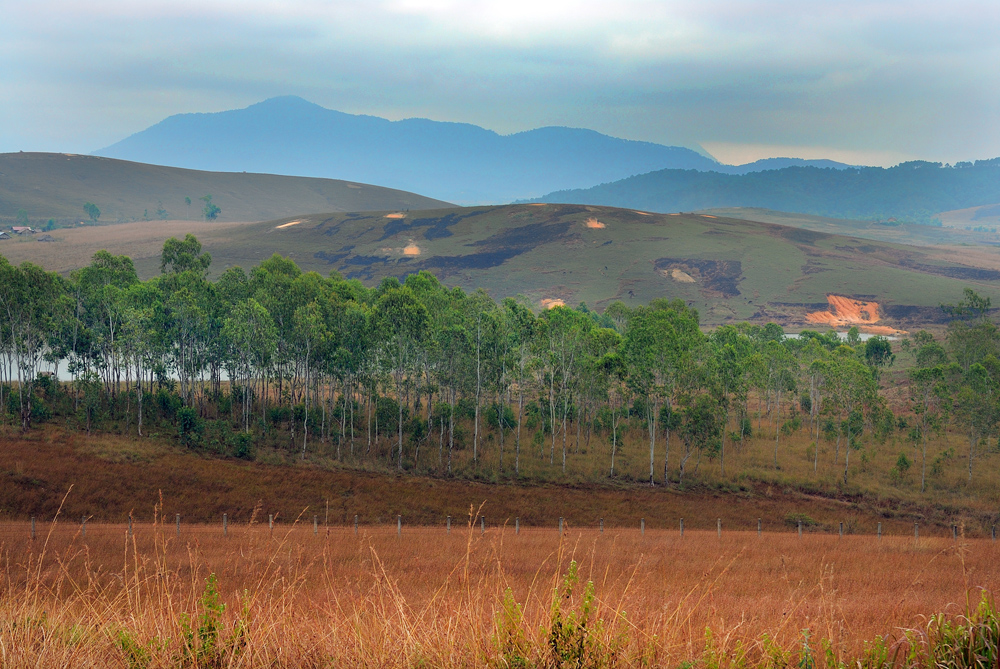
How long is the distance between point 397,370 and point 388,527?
25.5m

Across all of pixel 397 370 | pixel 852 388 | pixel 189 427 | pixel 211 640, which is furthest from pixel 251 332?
pixel 852 388

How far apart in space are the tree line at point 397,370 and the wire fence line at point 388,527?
39.9 feet

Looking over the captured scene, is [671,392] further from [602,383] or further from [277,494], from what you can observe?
[277,494]

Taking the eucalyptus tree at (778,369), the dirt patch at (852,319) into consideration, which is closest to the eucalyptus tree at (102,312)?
the eucalyptus tree at (778,369)

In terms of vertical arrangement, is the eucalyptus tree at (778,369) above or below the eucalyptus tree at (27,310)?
below

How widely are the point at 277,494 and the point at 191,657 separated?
44067mm

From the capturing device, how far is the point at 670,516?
49.2 metres

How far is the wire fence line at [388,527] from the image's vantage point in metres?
32.6

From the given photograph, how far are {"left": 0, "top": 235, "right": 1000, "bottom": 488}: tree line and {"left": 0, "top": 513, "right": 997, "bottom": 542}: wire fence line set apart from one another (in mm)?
12175

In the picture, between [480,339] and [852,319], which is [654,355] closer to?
[480,339]

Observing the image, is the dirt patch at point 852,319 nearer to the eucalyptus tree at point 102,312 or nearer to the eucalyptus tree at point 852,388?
the eucalyptus tree at point 852,388

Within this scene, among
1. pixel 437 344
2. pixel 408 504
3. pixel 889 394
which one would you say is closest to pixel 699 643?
pixel 408 504

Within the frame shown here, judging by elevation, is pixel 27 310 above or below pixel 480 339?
above

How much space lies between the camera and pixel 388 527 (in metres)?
38.7
